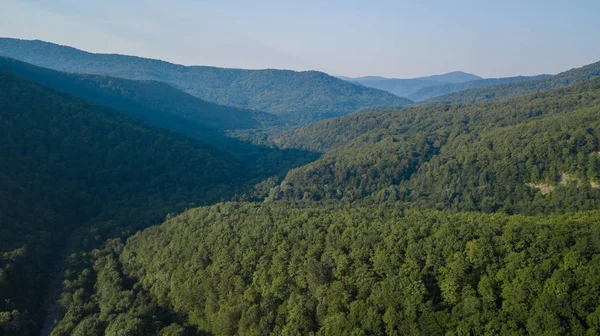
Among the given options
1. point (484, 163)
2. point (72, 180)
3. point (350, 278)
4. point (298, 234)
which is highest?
point (484, 163)

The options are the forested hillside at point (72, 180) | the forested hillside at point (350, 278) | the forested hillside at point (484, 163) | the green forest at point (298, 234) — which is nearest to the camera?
the forested hillside at point (350, 278)

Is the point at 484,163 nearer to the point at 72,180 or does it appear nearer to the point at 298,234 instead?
the point at 298,234

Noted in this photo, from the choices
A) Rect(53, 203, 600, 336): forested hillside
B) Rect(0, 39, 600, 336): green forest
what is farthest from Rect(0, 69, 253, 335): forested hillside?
Rect(53, 203, 600, 336): forested hillside

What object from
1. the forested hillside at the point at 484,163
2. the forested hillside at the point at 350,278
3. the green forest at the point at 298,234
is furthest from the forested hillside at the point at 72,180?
the forested hillside at the point at 484,163

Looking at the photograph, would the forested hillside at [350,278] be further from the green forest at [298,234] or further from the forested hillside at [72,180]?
the forested hillside at [72,180]

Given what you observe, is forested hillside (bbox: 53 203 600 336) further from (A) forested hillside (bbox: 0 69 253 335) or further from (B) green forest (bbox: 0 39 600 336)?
(A) forested hillside (bbox: 0 69 253 335)

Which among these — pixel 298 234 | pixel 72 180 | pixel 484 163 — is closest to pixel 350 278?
pixel 298 234
